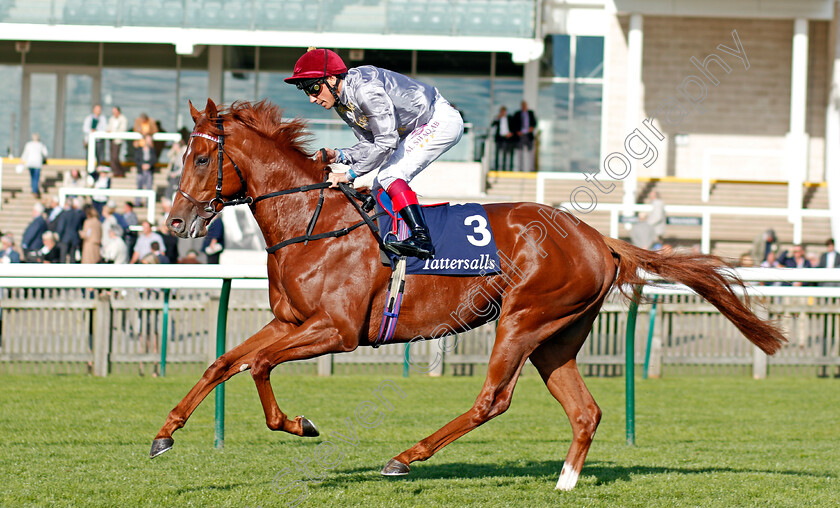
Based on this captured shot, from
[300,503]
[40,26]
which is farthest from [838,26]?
[300,503]

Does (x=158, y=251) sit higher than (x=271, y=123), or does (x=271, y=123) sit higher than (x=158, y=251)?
(x=271, y=123)

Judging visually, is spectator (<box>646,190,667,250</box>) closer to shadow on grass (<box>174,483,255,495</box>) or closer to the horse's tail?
the horse's tail

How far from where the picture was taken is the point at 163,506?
3.90 meters

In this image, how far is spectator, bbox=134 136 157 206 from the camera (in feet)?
52.1

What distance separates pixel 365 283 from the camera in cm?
445

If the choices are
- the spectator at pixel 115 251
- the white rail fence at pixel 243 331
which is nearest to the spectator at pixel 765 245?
the white rail fence at pixel 243 331

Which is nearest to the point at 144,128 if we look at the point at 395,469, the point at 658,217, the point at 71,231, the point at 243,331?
the point at 71,231

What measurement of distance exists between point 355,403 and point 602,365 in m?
3.24

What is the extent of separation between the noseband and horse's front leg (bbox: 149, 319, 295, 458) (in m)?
0.60

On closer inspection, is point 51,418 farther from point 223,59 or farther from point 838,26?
point 838,26

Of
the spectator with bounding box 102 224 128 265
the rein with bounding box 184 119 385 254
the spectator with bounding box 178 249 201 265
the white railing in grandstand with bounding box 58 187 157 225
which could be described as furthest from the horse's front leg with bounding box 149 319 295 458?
the white railing in grandstand with bounding box 58 187 157 225

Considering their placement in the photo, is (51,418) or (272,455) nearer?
(272,455)

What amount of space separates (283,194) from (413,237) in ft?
2.24

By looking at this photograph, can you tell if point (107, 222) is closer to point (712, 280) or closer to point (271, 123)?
point (271, 123)
